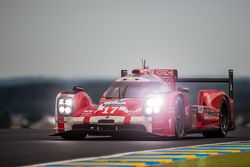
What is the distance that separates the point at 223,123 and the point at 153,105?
4.43 m

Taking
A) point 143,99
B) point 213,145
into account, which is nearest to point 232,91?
point 143,99

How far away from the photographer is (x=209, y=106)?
68.3 ft

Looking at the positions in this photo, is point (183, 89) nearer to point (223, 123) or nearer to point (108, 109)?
point (108, 109)

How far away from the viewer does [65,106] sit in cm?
1830

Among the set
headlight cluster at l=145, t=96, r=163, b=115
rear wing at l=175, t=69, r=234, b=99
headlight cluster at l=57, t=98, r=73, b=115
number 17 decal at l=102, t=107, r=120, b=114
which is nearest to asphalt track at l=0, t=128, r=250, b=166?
headlight cluster at l=145, t=96, r=163, b=115

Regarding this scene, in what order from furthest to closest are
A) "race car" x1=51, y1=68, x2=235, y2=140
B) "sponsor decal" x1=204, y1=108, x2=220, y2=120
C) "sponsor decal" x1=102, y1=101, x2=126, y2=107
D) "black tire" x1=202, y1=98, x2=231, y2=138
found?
1. "black tire" x1=202, y1=98, x2=231, y2=138
2. "sponsor decal" x1=204, y1=108, x2=220, y2=120
3. "sponsor decal" x1=102, y1=101, x2=126, y2=107
4. "race car" x1=51, y1=68, x2=235, y2=140

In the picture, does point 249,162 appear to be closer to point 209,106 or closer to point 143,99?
point 143,99

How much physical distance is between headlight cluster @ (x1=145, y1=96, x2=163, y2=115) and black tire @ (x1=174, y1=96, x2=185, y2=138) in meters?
0.73

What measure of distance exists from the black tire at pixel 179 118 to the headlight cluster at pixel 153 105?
0.73m

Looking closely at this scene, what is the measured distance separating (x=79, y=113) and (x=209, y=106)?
4212 millimetres

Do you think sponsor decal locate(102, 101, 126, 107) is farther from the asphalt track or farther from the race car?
the asphalt track

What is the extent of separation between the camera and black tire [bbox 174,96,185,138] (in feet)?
59.7

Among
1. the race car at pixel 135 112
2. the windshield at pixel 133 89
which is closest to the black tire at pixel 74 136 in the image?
the race car at pixel 135 112

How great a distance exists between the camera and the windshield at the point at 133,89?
18891mm
